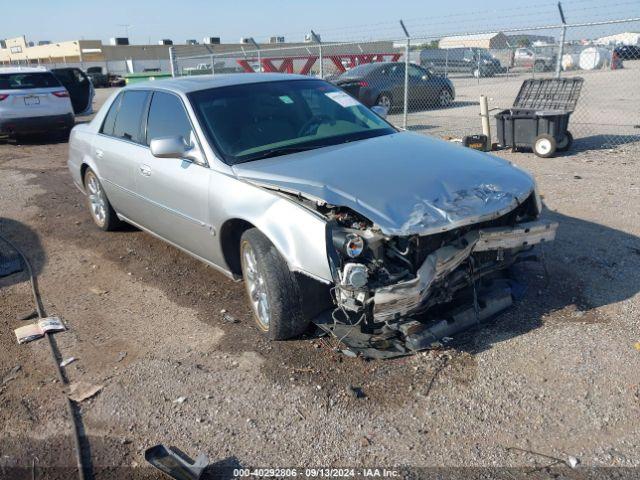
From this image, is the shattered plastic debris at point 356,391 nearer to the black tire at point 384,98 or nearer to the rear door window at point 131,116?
the rear door window at point 131,116

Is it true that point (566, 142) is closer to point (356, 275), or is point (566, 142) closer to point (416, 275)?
point (416, 275)

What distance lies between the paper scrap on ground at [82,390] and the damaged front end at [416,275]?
148cm

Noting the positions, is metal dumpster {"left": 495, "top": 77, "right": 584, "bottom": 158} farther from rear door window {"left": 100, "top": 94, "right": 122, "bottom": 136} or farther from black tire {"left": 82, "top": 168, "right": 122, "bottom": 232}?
black tire {"left": 82, "top": 168, "right": 122, "bottom": 232}

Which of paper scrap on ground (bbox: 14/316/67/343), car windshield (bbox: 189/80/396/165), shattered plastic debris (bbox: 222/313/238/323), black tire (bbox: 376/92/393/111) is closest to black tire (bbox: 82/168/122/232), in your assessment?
paper scrap on ground (bbox: 14/316/67/343)

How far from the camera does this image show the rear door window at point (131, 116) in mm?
5180

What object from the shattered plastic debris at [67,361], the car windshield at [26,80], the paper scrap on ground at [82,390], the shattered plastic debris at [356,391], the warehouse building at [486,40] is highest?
the warehouse building at [486,40]

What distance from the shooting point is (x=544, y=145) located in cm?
912

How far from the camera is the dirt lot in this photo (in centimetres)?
285

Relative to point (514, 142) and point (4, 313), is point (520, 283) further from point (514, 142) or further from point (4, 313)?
point (514, 142)

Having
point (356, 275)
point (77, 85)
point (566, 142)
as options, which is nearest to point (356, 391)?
point (356, 275)

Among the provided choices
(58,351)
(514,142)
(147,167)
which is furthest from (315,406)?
(514,142)

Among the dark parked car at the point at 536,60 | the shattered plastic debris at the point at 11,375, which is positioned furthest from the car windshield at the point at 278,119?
the dark parked car at the point at 536,60

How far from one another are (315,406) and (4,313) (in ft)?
9.68

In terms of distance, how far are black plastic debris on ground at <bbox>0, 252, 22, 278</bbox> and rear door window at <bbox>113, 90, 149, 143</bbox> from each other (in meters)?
1.62
